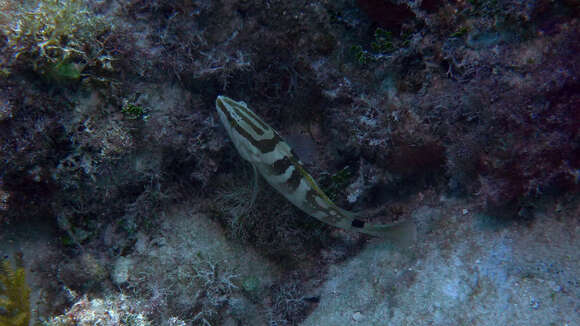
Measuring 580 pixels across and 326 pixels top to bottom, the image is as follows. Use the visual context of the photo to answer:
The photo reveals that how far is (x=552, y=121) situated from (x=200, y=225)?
171 inches

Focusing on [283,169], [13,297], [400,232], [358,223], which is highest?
[13,297]

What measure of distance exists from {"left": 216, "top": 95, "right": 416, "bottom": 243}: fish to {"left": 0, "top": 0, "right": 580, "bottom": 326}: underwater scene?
0.03 m

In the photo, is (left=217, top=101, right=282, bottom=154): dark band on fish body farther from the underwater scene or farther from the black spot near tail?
the black spot near tail

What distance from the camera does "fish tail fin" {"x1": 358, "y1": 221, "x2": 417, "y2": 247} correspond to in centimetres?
356

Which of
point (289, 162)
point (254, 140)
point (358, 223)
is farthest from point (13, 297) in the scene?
point (358, 223)

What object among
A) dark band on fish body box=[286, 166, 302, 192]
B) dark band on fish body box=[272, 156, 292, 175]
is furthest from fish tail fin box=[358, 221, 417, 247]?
dark band on fish body box=[272, 156, 292, 175]

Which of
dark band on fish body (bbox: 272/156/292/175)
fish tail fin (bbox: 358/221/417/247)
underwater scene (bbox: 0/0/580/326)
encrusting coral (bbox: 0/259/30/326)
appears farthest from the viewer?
dark band on fish body (bbox: 272/156/292/175)

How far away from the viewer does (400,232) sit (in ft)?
11.8

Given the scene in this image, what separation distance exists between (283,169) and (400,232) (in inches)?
65.2

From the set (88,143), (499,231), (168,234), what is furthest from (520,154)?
(88,143)

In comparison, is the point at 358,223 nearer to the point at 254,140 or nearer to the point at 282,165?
the point at 282,165

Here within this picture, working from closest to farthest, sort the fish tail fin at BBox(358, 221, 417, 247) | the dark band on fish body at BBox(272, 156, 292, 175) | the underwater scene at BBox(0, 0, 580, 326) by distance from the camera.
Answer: the underwater scene at BBox(0, 0, 580, 326) < the fish tail fin at BBox(358, 221, 417, 247) < the dark band on fish body at BBox(272, 156, 292, 175)

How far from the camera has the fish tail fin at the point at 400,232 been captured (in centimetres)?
356

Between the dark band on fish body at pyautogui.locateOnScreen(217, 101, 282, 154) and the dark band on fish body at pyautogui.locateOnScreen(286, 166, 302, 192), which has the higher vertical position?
the dark band on fish body at pyautogui.locateOnScreen(217, 101, 282, 154)
